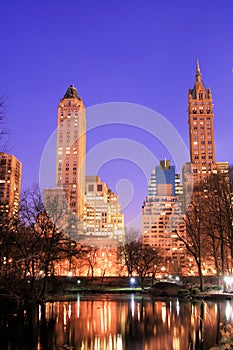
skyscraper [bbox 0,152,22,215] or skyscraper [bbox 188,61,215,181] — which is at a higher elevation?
skyscraper [bbox 188,61,215,181]

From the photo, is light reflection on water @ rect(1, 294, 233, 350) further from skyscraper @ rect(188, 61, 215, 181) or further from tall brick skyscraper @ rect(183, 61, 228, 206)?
skyscraper @ rect(188, 61, 215, 181)

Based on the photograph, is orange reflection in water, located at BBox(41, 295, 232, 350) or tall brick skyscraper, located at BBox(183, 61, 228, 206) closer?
orange reflection in water, located at BBox(41, 295, 232, 350)

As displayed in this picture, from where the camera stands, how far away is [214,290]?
160 ft

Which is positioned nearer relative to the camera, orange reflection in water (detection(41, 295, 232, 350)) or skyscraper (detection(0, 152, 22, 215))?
orange reflection in water (detection(41, 295, 232, 350))

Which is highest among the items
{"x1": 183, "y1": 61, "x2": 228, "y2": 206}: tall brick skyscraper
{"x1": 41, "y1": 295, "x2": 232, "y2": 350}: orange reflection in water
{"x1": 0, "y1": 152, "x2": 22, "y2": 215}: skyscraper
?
{"x1": 183, "y1": 61, "x2": 228, "y2": 206}: tall brick skyscraper

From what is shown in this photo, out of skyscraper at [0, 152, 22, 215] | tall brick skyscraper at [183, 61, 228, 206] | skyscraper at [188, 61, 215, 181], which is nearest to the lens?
skyscraper at [0, 152, 22, 215]

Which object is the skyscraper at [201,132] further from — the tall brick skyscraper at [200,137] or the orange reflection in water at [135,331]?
the orange reflection in water at [135,331]

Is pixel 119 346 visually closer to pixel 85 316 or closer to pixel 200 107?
pixel 85 316

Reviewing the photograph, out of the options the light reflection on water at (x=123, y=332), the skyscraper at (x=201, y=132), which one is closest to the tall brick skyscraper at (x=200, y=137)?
the skyscraper at (x=201, y=132)

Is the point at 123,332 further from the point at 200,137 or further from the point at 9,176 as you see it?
the point at 200,137

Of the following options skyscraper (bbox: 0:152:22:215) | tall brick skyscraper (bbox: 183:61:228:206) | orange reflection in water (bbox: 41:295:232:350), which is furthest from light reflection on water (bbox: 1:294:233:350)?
tall brick skyscraper (bbox: 183:61:228:206)

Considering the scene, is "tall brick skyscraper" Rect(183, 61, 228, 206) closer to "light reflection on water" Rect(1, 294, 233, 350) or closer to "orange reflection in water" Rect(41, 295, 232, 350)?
"orange reflection in water" Rect(41, 295, 232, 350)

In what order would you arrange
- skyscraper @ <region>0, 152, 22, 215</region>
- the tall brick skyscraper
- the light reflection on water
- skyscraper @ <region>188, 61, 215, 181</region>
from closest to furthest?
the light reflection on water
skyscraper @ <region>0, 152, 22, 215</region>
the tall brick skyscraper
skyscraper @ <region>188, 61, 215, 181</region>

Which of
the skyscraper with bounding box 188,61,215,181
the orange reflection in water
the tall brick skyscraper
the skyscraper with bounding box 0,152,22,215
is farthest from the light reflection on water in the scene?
the skyscraper with bounding box 188,61,215,181
